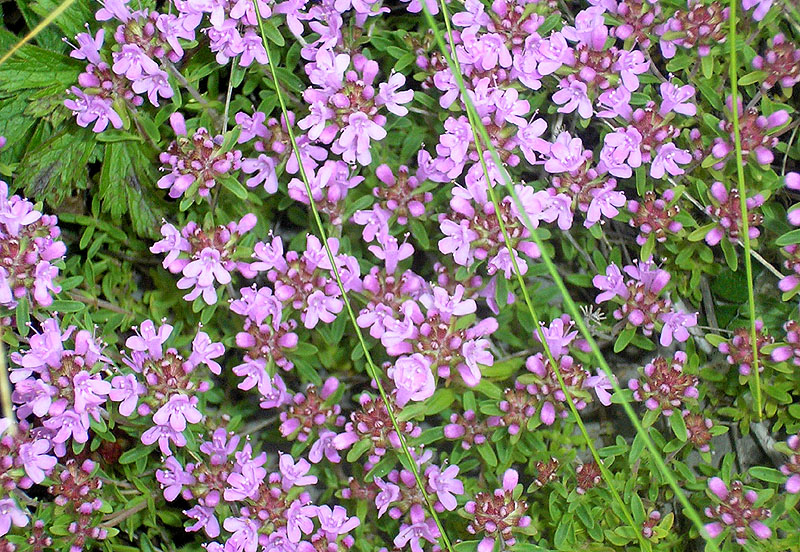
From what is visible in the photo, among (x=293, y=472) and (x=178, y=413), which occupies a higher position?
(x=178, y=413)

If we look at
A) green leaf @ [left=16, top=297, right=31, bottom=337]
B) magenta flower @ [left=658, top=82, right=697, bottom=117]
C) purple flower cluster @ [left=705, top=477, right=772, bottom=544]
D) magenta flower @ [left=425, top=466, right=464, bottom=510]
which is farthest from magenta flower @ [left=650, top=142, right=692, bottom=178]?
green leaf @ [left=16, top=297, right=31, bottom=337]

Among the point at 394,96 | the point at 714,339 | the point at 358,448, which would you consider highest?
the point at 394,96

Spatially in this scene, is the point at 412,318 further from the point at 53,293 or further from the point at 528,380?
the point at 53,293

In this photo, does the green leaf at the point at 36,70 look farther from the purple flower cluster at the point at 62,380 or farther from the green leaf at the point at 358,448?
the green leaf at the point at 358,448

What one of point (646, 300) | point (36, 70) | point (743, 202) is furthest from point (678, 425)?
point (36, 70)

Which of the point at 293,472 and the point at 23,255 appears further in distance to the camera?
the point at 293,472

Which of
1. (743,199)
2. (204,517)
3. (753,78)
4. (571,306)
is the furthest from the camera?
(204,517)

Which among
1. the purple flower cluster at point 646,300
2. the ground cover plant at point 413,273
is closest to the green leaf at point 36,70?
the ground cover plant at point 413,273

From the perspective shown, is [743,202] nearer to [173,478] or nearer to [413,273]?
[413,273]
